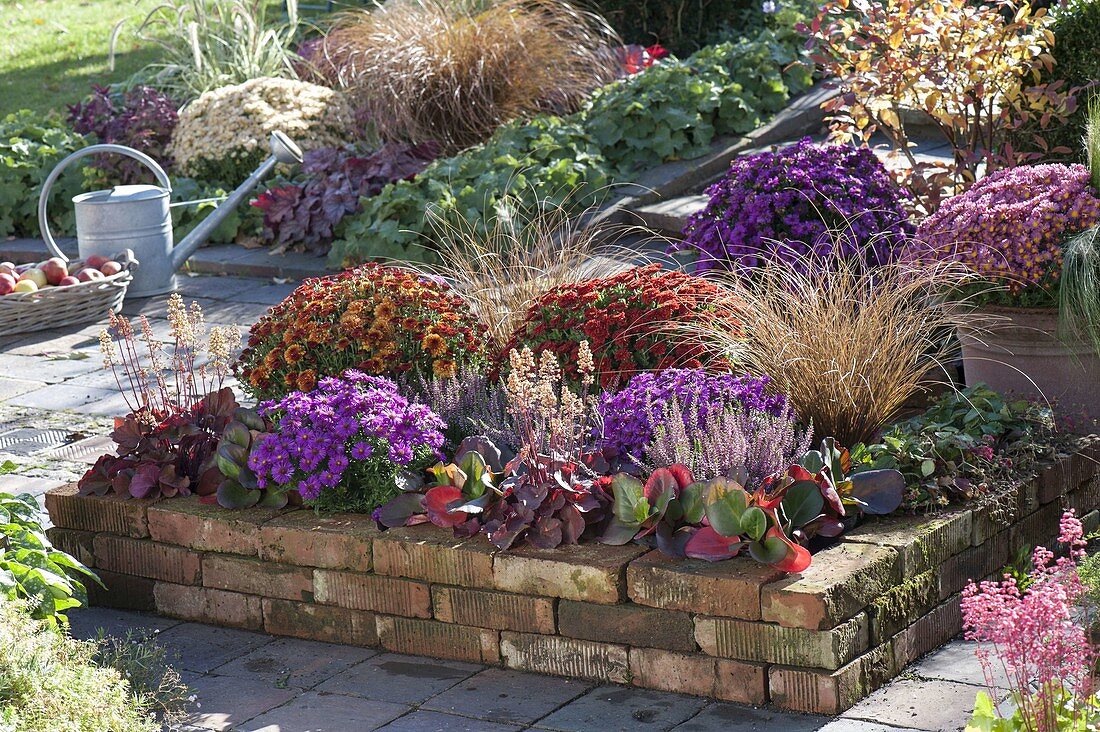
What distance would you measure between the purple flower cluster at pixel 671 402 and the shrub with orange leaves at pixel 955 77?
1.90m

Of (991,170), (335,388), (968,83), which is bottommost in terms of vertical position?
(335,388)

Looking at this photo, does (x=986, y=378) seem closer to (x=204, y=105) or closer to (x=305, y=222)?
(x=305, y=222)

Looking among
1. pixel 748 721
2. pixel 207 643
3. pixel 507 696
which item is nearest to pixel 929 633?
pixel 748 721

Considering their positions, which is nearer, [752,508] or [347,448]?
[752,508]

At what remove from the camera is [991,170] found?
5.07 meters

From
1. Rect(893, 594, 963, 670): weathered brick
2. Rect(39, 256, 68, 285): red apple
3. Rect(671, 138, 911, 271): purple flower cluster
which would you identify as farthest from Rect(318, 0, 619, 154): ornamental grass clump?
Rect(893, 594, 963, 670): weathered brick

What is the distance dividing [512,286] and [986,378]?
1560mm

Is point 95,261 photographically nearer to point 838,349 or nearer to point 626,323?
point 626,323

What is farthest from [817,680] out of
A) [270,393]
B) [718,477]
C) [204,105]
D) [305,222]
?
[204,105]

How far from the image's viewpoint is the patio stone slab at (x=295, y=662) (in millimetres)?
3205

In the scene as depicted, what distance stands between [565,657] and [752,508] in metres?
0.57

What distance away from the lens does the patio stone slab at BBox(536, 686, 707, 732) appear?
2.86 meters

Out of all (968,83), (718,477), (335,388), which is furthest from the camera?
(968,83)

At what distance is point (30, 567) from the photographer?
311 cm
